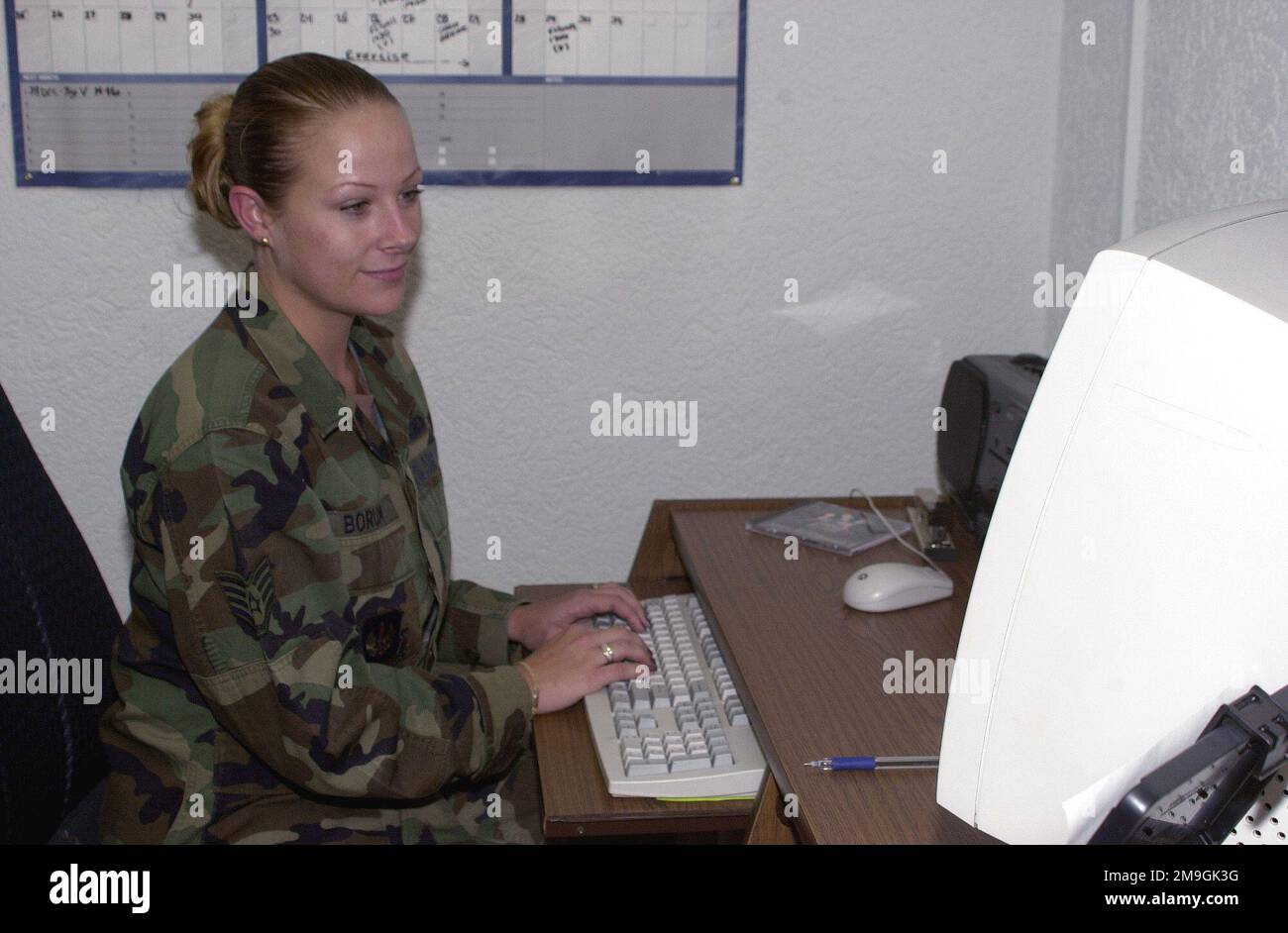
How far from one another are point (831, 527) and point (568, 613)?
14.3 inches

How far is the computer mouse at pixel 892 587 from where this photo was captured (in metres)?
1.35

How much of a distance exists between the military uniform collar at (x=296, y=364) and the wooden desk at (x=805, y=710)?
373 millimetres

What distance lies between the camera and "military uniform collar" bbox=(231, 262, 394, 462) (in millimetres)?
1236

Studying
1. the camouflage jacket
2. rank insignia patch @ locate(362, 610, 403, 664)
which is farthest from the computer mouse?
rank insignia patch @ locate(362, 610, 403, 664)

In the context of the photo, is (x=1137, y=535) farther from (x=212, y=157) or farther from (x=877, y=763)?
(x=212, y=157)

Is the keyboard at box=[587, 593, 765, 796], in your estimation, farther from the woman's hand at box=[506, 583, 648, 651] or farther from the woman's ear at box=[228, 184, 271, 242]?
the woman's ear at box=[228, 184, 271, 242]

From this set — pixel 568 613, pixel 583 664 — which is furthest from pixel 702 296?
pixel 583 664

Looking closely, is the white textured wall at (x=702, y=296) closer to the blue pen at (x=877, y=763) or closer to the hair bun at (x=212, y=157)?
the hair bun at (x=212, y=157)

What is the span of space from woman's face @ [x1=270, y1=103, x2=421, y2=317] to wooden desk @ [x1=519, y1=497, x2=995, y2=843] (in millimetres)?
484

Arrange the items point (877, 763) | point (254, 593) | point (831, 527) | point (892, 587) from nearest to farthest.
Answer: point (877, 763), point (254, 593), point (892, 587), point (831, 527)

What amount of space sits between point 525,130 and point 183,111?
46cm

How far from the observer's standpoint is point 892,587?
135 centimetres
